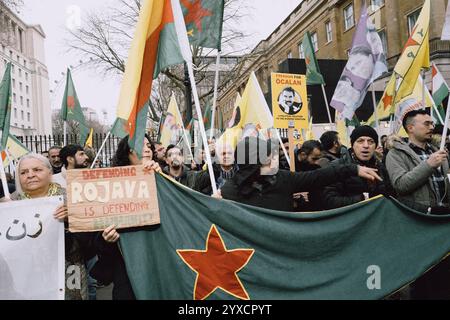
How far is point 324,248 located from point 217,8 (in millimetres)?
2507

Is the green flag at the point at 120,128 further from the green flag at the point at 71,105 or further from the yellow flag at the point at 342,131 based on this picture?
the yellow flag at the point at 342,131

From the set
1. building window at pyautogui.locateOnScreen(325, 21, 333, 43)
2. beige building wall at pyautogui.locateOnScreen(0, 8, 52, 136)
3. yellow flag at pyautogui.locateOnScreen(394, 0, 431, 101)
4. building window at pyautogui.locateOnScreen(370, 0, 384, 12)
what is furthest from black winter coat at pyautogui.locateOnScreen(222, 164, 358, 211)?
beige building wall at pyautogui.locateOnScreen(0, 8, 52, 136)

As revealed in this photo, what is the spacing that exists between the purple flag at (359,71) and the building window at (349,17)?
25483mm

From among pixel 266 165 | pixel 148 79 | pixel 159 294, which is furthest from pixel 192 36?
pixel 159 294

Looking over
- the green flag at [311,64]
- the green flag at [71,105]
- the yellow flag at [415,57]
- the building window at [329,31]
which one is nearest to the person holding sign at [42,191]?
the yellow flag at [415,57]

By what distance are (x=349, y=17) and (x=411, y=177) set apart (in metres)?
29.9

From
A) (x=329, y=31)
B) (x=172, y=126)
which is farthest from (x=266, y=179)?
(x=329, y=31)

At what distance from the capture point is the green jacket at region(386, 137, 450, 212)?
3.38 meters

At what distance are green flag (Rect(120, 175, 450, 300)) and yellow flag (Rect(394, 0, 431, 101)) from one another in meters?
3.43

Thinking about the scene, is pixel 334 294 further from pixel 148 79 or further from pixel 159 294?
pixel 148 79

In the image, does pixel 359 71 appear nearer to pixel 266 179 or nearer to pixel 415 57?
pixel 415 57

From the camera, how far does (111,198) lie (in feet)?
9.00

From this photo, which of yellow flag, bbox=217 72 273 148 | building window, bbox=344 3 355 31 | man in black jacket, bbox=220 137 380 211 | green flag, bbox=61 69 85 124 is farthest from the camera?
building window, bbox=344 3 355 31

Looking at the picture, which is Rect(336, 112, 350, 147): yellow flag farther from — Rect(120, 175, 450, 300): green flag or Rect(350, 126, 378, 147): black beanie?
Rect(120, 175, 450, 300): green flag
